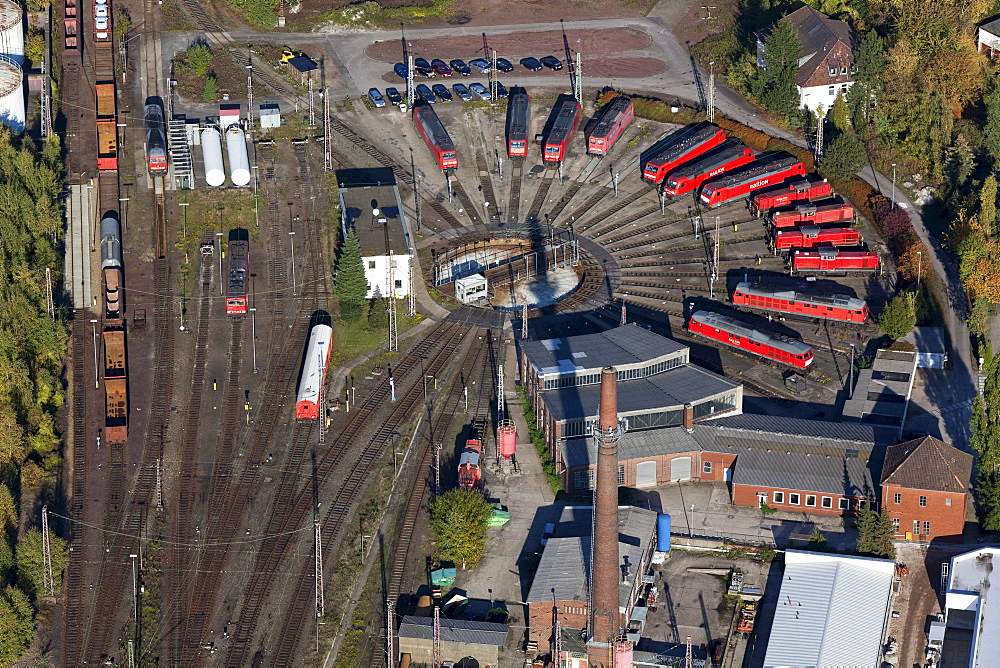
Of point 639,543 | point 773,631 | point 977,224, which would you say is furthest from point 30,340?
point 977,224

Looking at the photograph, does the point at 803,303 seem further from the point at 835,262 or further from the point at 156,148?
the point at 156,148

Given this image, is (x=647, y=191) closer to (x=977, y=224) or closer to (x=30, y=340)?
(x=977, y=224)

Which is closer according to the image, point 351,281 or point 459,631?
point 459,631

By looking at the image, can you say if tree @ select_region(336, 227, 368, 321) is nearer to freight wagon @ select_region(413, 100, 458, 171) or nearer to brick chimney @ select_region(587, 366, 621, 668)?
freight wagon @ select_region(413, 100, 458, 171)

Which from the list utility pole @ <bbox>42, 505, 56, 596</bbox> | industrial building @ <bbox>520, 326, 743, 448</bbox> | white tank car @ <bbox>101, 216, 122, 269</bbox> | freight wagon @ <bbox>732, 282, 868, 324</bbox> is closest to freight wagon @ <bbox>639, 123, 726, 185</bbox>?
freight wagon @ <bbox>732, 282, 868, 324</bbox>

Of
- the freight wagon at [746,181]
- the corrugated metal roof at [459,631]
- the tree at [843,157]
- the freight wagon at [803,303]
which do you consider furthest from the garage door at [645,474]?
the tree at [843,157]

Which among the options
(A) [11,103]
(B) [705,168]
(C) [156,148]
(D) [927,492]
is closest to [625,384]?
(D) [927,492]

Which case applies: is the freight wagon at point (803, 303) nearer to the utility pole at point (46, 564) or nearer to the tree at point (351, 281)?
the tree at point (351, 281)
